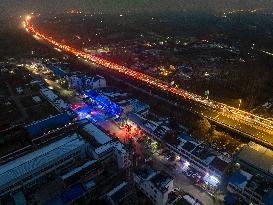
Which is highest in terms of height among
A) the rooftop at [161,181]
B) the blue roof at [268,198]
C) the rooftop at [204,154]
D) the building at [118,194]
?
the rooftop at [161,181]

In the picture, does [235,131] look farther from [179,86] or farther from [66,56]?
[66,56]

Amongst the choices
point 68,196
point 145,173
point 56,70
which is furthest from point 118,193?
point 56,70

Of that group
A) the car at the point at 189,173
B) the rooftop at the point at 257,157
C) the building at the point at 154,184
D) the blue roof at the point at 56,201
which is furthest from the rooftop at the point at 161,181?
the rooftop at the point at 257,157

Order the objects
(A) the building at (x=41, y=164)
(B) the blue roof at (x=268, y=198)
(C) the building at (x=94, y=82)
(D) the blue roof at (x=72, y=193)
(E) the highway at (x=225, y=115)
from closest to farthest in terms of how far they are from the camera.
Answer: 1. (B) the blue roof at (x=268, y=198)
2. (D) the blue roof at (x=72, y=193)
3. (A) the building at (x=41, y=164)
4. (E) the highway at (x=225, y=115)
5. (C) the building at (x=94, y=82)

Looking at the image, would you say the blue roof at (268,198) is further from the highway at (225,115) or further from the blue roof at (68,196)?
the blue roof at (68,196)

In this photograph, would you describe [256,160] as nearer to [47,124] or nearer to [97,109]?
[97,109]

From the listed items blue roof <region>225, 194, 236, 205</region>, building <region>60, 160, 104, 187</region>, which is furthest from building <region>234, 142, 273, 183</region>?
building <region>60, 160, 104, 187</region>

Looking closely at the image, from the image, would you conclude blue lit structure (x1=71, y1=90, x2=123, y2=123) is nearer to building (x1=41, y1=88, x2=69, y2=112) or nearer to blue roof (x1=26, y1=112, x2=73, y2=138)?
building (x1=41, y1=88, x2=69, y2=112)
